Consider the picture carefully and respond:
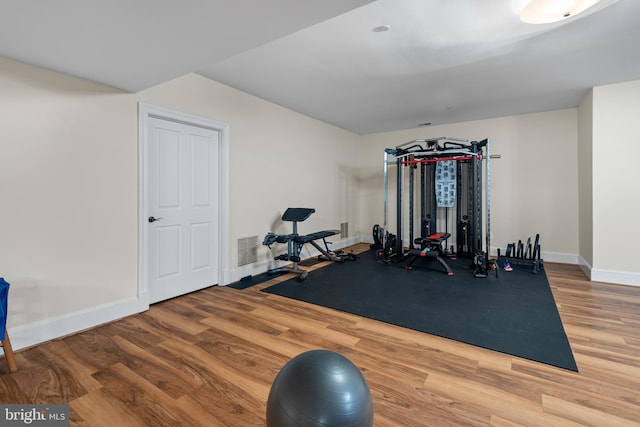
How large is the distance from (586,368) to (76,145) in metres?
4.10

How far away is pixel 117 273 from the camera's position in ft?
A: 8.80

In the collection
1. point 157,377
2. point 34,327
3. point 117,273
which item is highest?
point 117,273

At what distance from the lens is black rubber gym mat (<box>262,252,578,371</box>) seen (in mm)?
2252

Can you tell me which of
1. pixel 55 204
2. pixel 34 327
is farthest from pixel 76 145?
pixel 34 327

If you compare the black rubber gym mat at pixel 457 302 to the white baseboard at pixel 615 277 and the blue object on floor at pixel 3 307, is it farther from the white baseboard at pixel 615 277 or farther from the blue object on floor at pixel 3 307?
the blue object on floor at pixel 3 307

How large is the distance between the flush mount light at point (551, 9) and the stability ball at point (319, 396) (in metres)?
2.70

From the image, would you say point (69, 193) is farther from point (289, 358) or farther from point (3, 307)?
point (289, 358)

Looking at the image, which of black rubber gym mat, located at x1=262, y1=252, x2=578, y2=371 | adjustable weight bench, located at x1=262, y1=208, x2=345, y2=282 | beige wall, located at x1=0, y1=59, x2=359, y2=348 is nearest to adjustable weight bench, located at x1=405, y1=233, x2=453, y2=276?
black rubber gym mat, located at x1=262, y1=252, x2=578, y2=371

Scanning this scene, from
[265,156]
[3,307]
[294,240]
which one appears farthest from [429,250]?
[3,307]

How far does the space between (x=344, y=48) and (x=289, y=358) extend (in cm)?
273

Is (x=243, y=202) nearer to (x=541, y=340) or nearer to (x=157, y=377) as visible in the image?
(x=157, y=377)

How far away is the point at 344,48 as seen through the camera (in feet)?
9.07

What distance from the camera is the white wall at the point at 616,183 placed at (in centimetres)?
360

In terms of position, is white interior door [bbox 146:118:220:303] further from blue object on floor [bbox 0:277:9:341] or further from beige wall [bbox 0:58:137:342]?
blue object on floor [bbox 0:277:9:341]
